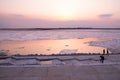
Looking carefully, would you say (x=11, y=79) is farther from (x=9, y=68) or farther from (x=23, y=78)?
(x=9, y=68)

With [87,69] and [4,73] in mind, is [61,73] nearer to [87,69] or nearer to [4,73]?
[87,69]

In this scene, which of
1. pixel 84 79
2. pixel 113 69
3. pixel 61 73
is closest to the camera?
pixel 84 79

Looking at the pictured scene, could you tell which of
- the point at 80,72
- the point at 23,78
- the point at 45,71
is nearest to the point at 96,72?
the point at 80,72

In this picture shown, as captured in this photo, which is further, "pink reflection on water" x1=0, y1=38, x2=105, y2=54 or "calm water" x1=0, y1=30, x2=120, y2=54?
"calm water" x1=0, y1=30, x2=120, y2=54

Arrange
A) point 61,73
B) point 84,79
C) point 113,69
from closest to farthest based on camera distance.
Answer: point 84,79 < point 61,73 < point 113,69

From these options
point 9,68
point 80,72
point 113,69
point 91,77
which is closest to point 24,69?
point 9,68

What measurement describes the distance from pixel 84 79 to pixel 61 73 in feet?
3.11

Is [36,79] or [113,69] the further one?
[113,69]

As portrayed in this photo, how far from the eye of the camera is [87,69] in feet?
25.1

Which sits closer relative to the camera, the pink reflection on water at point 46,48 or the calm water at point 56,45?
the pink reflection on water at point 46,48

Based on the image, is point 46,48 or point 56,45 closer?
point 46,48

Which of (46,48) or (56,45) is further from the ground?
(46,48)

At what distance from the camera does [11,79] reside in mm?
6402

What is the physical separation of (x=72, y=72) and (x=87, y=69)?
0.67 m
